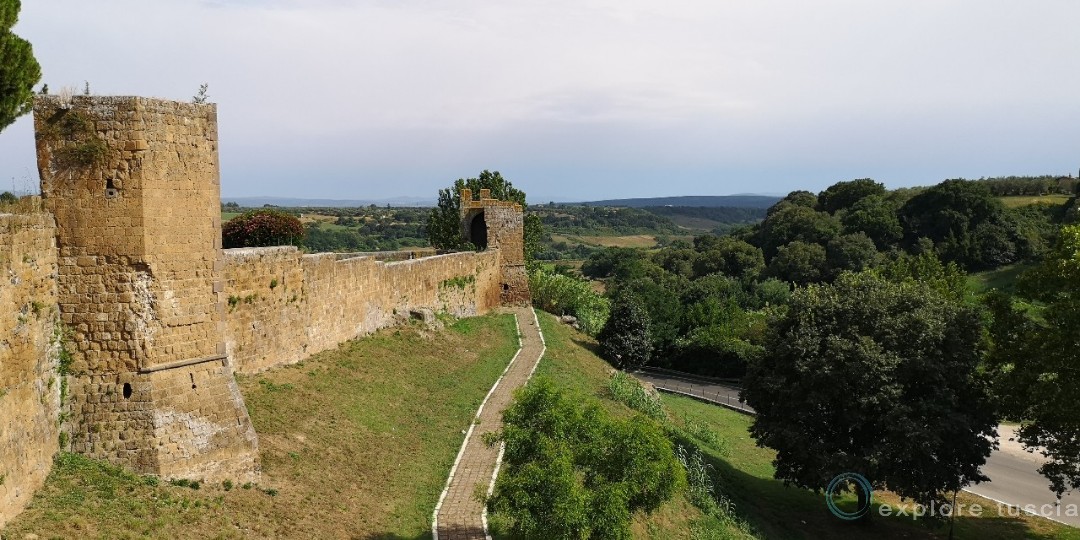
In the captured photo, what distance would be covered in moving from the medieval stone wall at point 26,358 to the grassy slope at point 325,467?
1.17 feet

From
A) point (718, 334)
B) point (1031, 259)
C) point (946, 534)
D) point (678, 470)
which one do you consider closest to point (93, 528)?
point (678, 470)

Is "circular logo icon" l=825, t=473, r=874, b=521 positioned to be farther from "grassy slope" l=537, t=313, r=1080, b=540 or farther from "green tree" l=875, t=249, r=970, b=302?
"green tree" l=875, t=249, r=970, b=302

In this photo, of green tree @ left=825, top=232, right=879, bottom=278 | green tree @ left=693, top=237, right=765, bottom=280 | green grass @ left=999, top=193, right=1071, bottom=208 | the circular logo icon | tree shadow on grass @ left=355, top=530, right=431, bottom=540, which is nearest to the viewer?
tree shadow on grass @ left=355, top=530, right=431, bottom=540

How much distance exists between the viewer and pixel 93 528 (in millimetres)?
8336

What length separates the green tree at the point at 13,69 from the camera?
38.3 ft

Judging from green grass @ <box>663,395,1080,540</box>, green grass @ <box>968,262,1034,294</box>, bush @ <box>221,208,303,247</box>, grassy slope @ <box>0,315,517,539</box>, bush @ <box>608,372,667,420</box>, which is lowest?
green grass @ <box>663,395,1080,540</box>

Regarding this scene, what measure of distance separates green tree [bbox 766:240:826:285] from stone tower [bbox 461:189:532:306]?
1484 inches

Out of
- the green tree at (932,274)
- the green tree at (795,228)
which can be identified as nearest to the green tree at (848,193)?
the green tree at (795,228)

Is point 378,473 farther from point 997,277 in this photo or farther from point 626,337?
point 997,277

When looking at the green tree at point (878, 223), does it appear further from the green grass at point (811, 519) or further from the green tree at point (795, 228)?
the green grass at point (811, 519)

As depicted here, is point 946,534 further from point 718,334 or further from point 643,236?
point 643,236

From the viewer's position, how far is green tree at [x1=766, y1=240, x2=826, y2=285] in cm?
6350

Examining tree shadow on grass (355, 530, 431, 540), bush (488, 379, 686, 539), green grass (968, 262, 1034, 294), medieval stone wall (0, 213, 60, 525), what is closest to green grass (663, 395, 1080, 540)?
bush (488, 379, 686, 539)

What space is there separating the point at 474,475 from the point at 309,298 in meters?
6.18
